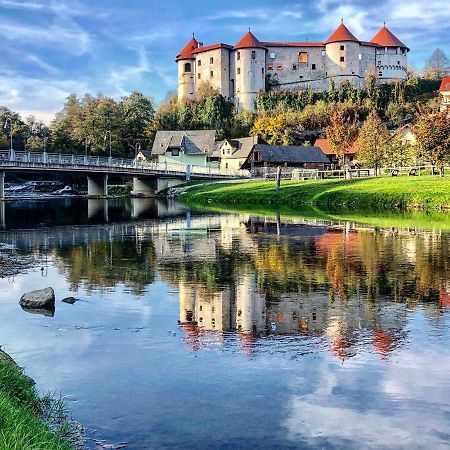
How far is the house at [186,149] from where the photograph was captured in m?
126

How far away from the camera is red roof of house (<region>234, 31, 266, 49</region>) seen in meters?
150

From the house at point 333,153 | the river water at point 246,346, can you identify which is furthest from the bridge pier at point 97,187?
the river water at point 246,346

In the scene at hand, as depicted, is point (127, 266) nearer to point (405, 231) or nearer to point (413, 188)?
point (405, 231)

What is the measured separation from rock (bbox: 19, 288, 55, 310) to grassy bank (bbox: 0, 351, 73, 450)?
6514 mm

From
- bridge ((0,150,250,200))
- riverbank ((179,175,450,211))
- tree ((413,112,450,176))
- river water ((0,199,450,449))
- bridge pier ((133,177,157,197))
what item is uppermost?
tree ((413,112,450,176))

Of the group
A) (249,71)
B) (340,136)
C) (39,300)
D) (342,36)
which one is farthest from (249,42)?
(39,300)

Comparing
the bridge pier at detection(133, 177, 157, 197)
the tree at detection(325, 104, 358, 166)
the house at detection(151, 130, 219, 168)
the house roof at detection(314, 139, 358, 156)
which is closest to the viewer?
the tree at detection(325, 104, 358, 166)

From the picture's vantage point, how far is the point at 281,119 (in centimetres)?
13362

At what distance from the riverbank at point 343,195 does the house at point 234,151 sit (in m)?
27.5

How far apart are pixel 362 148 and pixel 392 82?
211 feet

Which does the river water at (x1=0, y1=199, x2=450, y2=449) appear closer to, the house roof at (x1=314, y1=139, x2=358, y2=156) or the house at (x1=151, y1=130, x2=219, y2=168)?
the house roof at (x1=314, y1=139, x2=358, y2=156)

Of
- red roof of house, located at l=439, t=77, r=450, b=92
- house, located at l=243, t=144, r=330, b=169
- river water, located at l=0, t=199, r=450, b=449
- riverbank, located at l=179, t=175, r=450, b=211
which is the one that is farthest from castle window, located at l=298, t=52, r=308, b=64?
river water, located at l=0, t=199, r=450, b=449

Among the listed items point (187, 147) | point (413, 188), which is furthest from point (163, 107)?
point (413, 188)

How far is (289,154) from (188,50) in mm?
62165
